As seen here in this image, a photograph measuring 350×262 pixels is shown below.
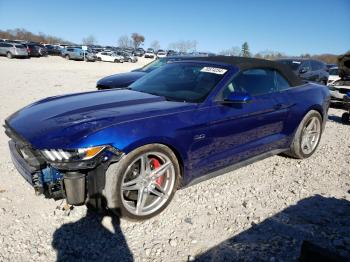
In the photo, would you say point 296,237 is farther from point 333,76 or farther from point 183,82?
point 333,76

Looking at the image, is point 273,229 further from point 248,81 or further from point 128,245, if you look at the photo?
point 248,81

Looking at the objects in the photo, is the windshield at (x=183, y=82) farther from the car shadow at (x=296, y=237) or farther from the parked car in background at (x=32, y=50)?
the parked car in background at (x=32, y=50)

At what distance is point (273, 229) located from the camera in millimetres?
3146

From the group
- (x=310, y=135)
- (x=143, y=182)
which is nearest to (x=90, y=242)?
(x=143, y=182)

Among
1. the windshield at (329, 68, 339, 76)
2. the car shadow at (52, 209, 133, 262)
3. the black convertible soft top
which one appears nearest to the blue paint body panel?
the black convertible soft top

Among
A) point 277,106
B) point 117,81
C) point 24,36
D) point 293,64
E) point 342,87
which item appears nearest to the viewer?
point 277,106

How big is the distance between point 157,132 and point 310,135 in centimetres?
322

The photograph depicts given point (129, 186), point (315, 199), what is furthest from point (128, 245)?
point (315, 199)

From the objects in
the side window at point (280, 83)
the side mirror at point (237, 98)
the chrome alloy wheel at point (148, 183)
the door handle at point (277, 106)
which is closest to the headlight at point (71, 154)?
the chrome alloy wheel at point (148, 183)

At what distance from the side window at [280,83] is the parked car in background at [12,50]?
105 ft

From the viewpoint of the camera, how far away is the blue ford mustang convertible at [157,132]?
2.77 m

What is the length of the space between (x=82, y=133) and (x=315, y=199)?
2806 millimetres

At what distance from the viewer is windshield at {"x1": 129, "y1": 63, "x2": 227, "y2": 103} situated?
375 centimetres

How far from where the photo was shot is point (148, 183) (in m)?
3.22
